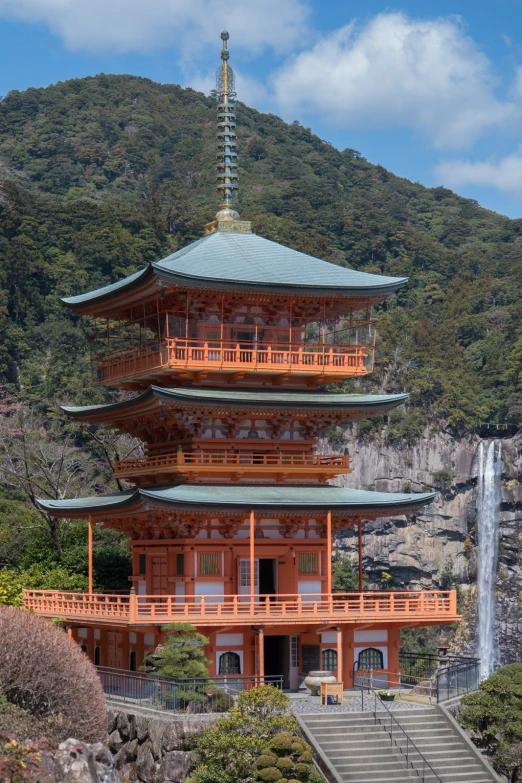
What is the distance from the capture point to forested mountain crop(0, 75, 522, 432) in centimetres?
8062

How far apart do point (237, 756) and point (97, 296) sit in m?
14.6

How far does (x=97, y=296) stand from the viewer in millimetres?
36531

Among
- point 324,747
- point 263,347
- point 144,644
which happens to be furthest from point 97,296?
point 324,747

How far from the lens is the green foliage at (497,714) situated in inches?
1150

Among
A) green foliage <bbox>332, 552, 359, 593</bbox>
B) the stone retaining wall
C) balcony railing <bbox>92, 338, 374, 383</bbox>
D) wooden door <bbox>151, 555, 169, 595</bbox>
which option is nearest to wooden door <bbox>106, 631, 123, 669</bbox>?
wooden door <bbox>151, 555, 169, 595</bbox>

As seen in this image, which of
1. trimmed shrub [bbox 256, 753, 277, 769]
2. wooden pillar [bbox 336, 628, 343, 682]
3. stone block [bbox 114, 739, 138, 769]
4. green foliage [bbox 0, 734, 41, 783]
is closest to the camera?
green foliage [bbox 0, 734, 41, 783]

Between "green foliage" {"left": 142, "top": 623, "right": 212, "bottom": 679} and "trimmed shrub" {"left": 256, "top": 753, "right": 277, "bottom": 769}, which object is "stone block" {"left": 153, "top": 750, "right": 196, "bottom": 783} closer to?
"trimmed shrub" {"left": 256, "top": 753, "right": 277, "bottom": 769}

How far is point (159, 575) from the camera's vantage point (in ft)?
116

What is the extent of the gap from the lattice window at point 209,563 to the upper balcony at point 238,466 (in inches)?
77.7

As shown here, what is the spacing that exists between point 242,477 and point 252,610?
4420mm

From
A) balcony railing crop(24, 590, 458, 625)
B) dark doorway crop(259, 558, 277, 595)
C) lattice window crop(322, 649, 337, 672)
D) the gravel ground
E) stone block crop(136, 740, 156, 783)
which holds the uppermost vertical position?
dark doorway crop(259, 558, 277, 595)

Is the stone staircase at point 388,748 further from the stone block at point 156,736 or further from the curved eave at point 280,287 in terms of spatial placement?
the curved eave at point 280,287

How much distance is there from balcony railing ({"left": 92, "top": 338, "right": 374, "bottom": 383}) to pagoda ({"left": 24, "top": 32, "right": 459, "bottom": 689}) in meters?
0.06

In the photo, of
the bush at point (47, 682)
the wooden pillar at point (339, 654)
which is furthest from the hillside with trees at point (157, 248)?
the bush at point (47, 682)
